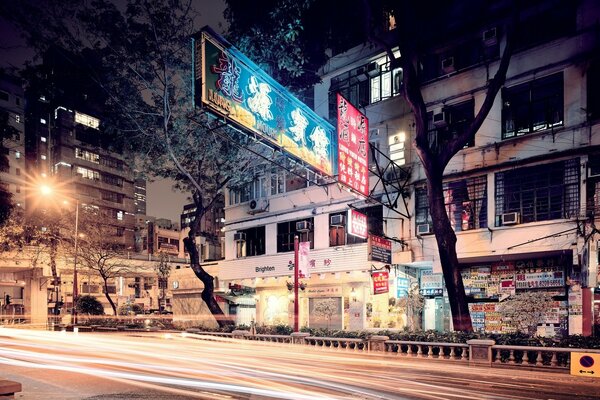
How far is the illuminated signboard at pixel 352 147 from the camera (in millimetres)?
18531

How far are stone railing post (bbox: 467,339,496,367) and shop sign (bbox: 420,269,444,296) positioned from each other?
21.3ft

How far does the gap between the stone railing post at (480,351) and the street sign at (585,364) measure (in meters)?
2.58

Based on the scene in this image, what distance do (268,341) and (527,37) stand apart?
18645 millimetres

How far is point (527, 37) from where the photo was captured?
67.9ft

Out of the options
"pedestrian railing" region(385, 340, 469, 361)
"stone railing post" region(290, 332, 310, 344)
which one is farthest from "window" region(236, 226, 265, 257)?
"pedestrian railing" region(385, 340, 469, 361)

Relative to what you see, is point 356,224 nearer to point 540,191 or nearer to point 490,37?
point 540,191

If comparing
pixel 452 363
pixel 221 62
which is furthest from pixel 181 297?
pixel 221 62

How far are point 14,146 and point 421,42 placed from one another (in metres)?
63.3

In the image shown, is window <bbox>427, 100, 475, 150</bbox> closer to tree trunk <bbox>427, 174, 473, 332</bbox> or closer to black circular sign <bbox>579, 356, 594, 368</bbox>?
tree trunk <bbox>427, 174, 473, 332</bbox>

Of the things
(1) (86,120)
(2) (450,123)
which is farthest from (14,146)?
(2) (450,123)

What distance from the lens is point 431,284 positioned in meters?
22.9

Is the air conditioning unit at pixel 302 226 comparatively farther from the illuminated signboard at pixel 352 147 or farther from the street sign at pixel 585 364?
the street sign at pixel 585 364

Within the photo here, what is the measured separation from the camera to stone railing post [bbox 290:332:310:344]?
22.0 m

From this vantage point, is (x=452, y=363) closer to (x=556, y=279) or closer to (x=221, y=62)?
(x=556, y=279)
